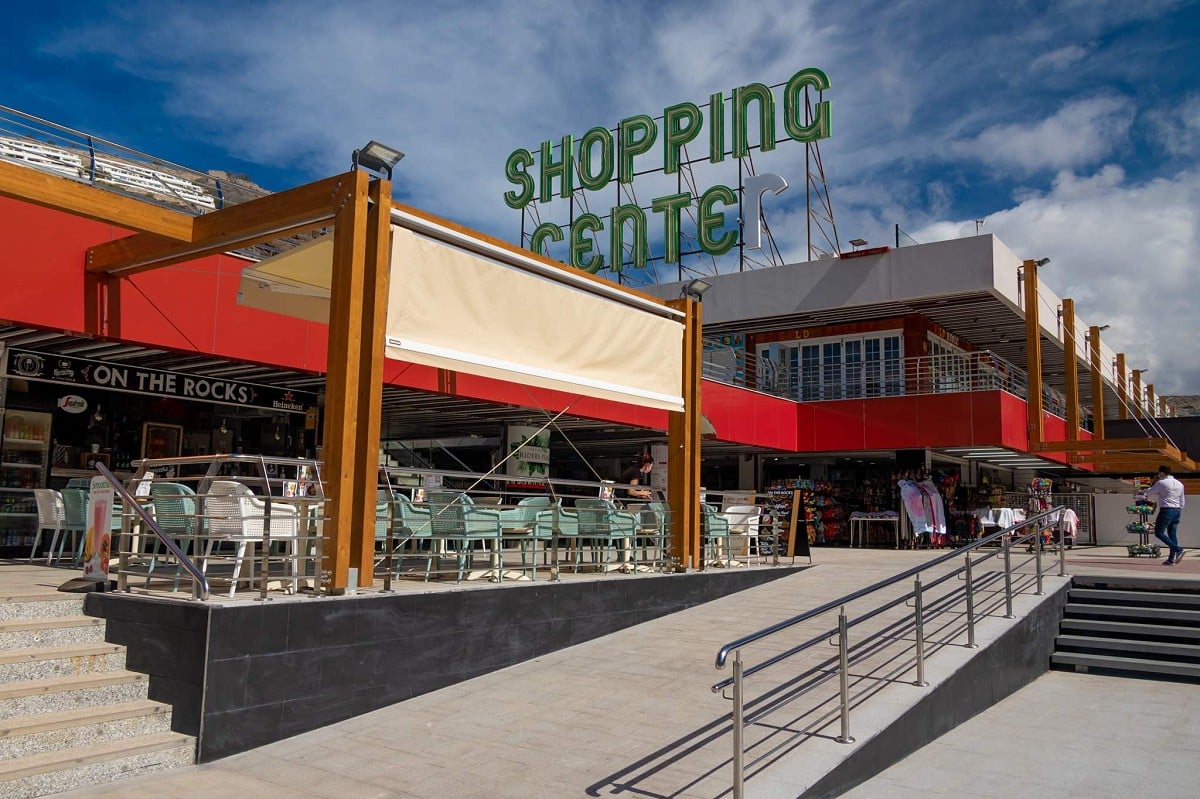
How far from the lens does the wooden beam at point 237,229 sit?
7895mm

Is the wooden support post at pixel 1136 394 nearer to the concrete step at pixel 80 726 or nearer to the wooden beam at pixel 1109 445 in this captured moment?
the wooden beam at pixel 1109 445

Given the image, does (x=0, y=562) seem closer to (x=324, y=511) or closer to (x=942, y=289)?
(x=324, y=511)

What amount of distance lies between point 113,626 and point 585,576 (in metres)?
4.78

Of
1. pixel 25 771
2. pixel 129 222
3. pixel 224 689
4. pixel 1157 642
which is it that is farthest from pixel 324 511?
pixel 1157 642

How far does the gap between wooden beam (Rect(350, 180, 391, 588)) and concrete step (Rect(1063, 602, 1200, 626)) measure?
26.2 ft

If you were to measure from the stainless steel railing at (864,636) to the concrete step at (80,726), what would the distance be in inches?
147

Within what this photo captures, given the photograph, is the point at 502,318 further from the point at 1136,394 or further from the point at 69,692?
the point at 1136,394

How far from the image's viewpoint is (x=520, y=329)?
9070 mm

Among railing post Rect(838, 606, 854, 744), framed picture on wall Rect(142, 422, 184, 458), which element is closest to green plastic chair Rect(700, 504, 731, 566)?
railing post Rect(838, 606, 854, 744)

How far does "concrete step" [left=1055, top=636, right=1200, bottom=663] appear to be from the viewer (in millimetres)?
9539

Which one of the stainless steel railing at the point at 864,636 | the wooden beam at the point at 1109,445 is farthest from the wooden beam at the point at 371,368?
the wooden beam at the point at 1109,445

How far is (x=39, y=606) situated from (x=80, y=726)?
1.35m

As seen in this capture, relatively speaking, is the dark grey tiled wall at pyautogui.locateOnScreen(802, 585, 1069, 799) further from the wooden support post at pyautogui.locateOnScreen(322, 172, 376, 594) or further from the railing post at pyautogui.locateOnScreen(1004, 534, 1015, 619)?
the wooden support post at pyautogui.locateOnScreen(322, 172, 376, 594)

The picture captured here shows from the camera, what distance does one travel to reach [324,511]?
7.29 meters
